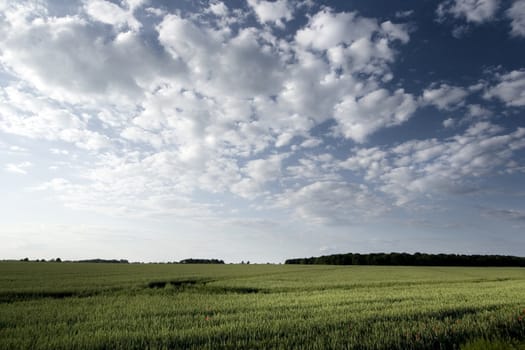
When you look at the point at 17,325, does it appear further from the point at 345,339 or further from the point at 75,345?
the point at 345,339

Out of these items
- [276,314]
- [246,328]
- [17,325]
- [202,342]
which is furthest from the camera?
A: [276,314]

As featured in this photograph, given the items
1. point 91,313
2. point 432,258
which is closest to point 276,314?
point 91,313

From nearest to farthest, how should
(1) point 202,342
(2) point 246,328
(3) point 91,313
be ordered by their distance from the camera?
(1) point 202,342 → (2) point 246,328 → (3) point 91,313

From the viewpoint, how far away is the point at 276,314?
11.6 m

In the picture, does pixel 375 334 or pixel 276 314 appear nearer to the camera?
pixel 375 334

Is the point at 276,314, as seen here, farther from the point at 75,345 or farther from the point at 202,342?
the point at 75,345

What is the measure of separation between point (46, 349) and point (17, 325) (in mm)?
4394

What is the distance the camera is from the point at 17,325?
34.9 feet

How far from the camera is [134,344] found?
776 cm

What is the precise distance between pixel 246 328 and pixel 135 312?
5.80 m

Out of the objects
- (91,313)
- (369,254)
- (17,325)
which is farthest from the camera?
(369,254)

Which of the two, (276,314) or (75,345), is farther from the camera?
(276,314)

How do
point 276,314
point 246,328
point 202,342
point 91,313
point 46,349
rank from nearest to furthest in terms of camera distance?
1. point 46,349
2. point 202,342
3. point 246,328
4. point 276,314
5. point 91,313

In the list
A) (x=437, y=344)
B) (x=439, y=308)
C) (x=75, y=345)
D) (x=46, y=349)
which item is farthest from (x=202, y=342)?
(x=439, y=308)
